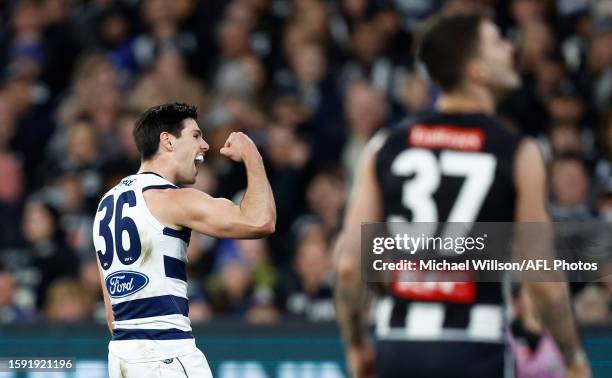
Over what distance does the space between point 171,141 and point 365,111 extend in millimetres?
5371

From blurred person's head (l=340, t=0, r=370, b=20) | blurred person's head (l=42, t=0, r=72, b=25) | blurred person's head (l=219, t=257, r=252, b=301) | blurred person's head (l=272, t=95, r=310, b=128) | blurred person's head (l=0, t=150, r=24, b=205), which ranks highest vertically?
blurred person's head (l=42, t=0, r=72, b=25)

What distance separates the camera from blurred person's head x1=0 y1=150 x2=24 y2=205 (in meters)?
12.4

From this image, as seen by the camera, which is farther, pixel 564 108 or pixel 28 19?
pixel 28 19

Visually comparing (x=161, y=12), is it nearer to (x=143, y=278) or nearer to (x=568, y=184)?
(x=568, y=184)

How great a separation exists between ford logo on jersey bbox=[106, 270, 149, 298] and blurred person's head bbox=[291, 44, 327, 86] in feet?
20.9

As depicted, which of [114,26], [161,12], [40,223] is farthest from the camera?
[114,26]

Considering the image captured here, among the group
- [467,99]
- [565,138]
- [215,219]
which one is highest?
[565,138]

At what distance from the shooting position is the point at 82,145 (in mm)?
12188

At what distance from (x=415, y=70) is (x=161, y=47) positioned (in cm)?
285

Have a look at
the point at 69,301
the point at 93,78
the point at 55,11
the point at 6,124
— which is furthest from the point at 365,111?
the point at 55,11

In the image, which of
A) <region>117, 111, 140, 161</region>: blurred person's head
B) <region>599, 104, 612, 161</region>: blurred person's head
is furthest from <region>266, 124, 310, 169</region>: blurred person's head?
<region>599, 104, 612, 161</region>: blurred person's head

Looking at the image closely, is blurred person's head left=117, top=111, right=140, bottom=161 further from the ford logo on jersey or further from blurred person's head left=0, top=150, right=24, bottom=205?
the ford logo on jersey

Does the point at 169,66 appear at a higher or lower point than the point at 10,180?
higher

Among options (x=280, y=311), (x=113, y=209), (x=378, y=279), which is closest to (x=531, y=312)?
(x=378, y=279)
